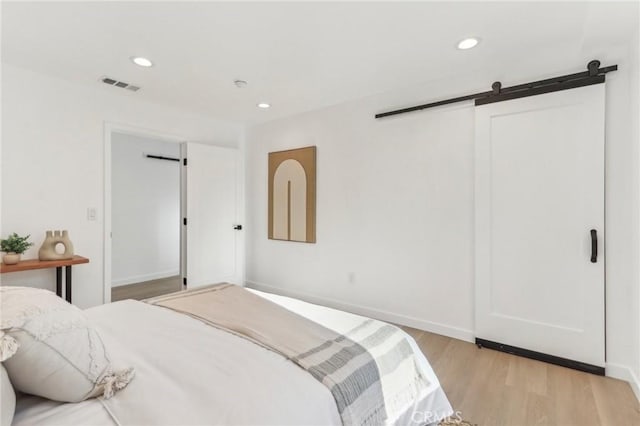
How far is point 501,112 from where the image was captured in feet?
8.70

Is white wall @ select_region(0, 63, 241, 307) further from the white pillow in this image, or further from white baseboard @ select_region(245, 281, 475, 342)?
the white pillow

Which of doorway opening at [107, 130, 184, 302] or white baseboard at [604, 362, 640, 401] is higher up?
doorway opening at [107, 130, 184, 302]

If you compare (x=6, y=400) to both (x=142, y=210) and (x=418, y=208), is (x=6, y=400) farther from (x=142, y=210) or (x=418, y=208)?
(x=142, y=210)

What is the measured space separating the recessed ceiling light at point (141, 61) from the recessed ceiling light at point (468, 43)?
2532mm

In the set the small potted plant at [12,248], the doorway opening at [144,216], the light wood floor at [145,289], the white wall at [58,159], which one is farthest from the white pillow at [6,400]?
the doorway opening at [144,216]

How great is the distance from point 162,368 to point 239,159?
3.79 metres

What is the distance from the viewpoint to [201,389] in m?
1.05

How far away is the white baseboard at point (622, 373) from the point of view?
2099mm

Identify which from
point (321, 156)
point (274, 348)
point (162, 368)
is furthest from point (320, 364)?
point (321, 156)

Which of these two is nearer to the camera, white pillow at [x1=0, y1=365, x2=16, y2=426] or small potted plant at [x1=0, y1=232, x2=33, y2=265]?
white pillow at [x1=0, y1=365, x2=16, y2=426]

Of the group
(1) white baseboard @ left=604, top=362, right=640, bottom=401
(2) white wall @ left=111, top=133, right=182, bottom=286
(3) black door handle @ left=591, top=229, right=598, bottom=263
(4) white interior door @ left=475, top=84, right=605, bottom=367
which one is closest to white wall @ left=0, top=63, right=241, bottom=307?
(2) white wall @ left=111, top=133, right=182, bottom=286

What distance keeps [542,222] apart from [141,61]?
358 centimetres

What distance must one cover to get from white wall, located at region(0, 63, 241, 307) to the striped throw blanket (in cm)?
205

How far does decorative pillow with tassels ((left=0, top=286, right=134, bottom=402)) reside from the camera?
0.92 m
